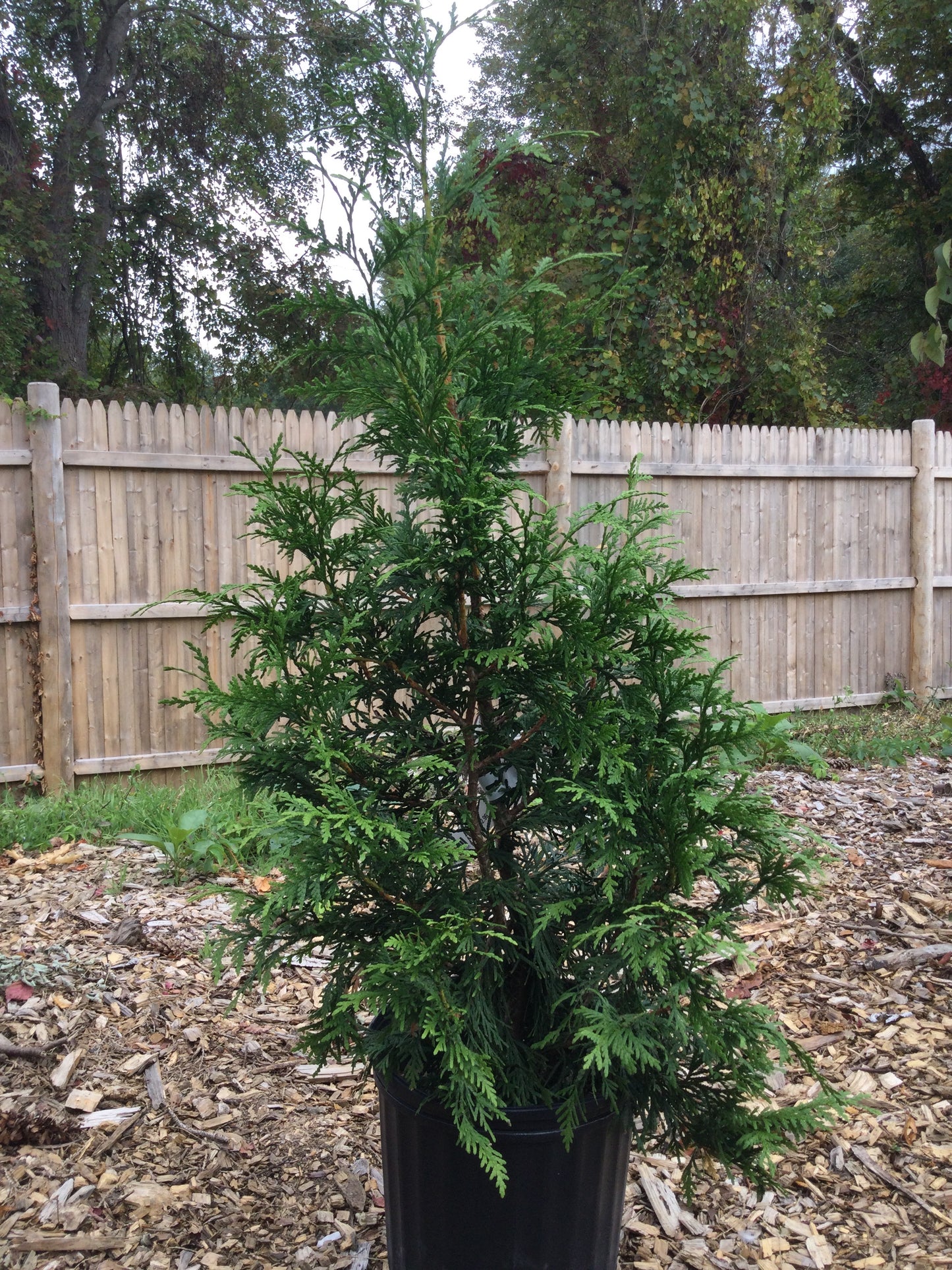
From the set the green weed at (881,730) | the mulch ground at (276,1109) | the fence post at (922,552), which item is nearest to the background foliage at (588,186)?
the fence post at (922,552)

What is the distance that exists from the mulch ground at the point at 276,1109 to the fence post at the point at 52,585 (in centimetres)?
132

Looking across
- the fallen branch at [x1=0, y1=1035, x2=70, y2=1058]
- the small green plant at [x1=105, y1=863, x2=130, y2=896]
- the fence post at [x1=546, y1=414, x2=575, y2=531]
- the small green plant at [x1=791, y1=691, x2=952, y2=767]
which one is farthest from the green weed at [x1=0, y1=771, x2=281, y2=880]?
the small green plant at [x1=791, y1=691, x2=952, y2=767]

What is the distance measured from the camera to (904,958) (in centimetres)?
360

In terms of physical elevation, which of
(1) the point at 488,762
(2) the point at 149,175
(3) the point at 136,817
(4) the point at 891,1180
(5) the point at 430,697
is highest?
(2) the point at 149,175

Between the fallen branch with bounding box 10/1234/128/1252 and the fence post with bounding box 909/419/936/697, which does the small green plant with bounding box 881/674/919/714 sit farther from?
the fallen branch with bounding box 10/1234/128/1252

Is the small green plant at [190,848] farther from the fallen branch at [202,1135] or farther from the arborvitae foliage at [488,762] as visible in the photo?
the arborvitae foliage at [488,762]

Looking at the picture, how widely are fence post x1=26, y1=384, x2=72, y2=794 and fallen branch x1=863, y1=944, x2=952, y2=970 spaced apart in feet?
13.4

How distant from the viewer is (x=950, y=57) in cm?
1202

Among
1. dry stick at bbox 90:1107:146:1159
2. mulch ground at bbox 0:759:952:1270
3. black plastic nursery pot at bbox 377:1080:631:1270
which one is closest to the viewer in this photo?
black plastic nursery pot at bbox 377:1080:631:1270

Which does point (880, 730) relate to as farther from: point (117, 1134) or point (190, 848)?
point (117, 1134)

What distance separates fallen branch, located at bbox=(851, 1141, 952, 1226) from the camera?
245cm

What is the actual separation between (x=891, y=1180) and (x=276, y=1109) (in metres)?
1.66

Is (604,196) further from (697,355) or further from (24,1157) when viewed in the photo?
(24,1157)

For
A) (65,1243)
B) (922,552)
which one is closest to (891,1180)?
(65,1243)
